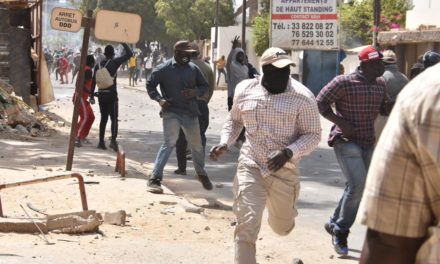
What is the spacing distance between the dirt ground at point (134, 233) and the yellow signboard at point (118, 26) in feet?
5.43

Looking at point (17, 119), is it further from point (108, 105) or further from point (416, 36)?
point (416, 36)

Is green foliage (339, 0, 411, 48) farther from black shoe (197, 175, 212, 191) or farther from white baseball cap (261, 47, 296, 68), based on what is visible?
white baseball cap (261, 47, 296, 68)

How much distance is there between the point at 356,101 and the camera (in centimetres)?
702

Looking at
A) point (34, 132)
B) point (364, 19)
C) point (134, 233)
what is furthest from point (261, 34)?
point (134, 233)

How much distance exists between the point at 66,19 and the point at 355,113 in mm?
4775

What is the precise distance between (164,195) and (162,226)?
160 cm

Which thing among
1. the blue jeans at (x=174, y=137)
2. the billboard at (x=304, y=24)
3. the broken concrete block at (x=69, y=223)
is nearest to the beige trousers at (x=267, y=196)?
the broken concrete block at (x=69, y=223)

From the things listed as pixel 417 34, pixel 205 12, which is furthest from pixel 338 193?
pixel 205 12

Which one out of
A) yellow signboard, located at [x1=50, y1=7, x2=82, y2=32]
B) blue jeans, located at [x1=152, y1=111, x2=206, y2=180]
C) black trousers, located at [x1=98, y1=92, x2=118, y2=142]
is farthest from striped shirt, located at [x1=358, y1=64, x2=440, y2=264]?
black trousers, located at [x1=98, y1=92, x2=118, y2=142]

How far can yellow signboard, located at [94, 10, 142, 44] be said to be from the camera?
33.8ft

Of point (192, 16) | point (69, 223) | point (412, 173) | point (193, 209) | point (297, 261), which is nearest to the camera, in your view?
point (412, 173)

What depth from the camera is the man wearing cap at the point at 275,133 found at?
18.7 feet

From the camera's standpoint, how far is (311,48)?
27141mm

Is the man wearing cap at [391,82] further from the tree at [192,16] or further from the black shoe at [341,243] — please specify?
the tree at [192,16]
